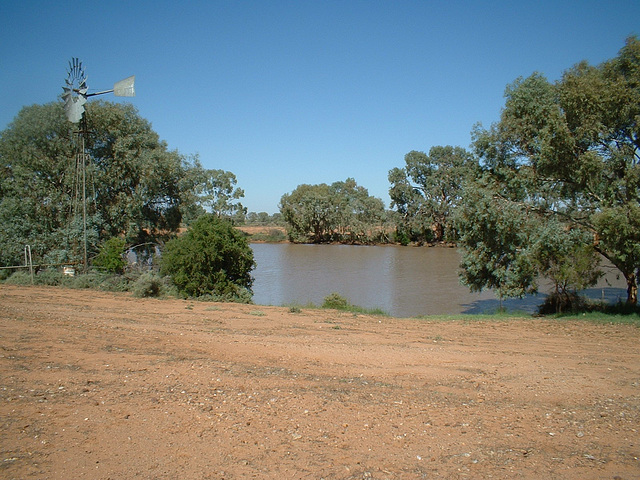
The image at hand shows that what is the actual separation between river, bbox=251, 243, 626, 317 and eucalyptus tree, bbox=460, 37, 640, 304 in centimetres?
219

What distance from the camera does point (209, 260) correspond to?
17.7 meters

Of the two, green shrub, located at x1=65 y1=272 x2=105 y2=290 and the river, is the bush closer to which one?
green shrub, located at x1=65 y1=272 x2=105 y2=290

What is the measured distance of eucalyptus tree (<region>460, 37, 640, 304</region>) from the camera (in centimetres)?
1436

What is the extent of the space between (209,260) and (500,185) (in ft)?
41.0

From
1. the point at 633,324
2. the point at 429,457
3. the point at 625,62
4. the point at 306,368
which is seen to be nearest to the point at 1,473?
the point at 429,457

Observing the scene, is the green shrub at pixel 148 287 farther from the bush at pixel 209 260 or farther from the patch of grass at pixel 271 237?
the patch of grass at pixel 271 237

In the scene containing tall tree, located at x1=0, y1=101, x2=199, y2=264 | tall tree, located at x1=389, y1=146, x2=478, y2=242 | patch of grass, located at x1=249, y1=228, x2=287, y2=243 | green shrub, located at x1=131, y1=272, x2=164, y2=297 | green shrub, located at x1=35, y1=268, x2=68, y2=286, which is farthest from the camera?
patch of grass, located at x1=249, y1=228, x2=287, y2=243

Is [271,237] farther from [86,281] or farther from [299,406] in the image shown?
[299,406]

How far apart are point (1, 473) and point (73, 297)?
12854 millimetres

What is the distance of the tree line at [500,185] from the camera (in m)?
14.8

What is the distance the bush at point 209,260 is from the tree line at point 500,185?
24.0 feet

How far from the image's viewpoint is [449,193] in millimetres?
60281

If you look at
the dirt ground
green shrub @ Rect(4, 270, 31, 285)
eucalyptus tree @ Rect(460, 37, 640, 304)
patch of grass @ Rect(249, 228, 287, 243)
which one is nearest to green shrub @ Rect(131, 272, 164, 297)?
green shrub @ Rect(4, 270, 31, 285)

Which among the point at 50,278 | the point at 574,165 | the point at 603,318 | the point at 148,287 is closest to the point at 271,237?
the point at 50,278
